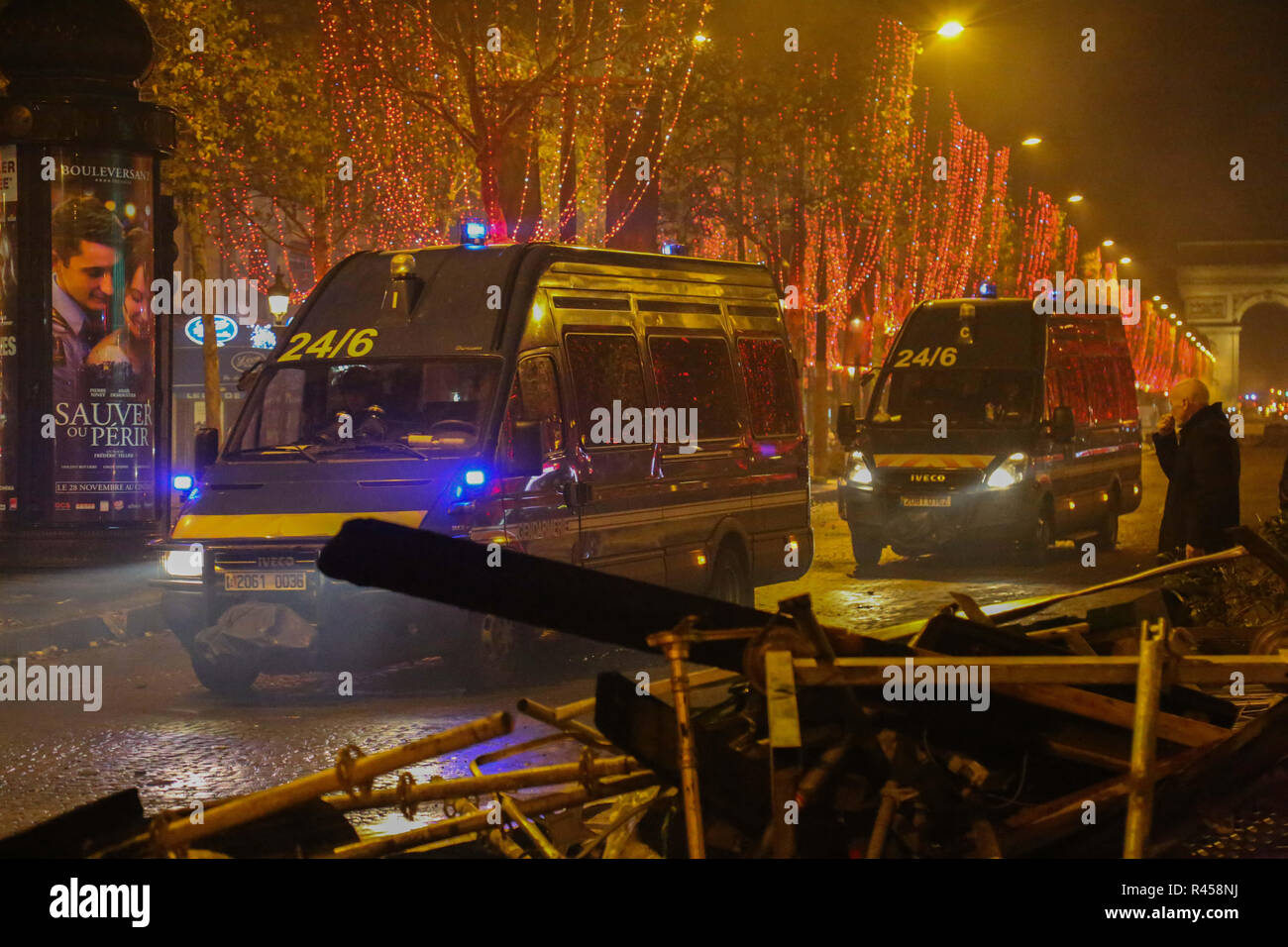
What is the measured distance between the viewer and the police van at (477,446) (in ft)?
32.0

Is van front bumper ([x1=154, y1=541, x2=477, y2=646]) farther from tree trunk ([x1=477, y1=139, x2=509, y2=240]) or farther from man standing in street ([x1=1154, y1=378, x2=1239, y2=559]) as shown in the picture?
tree trunk ([x1=477, y1=139, x2=509, y2=240])

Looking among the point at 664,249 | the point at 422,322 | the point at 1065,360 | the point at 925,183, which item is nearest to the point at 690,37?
the point at 1065,360

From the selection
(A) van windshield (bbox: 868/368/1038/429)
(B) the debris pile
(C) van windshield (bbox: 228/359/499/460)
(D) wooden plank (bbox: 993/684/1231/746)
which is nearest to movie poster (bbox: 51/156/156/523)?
(C) van windshield (bbox: 228/359/499/460)

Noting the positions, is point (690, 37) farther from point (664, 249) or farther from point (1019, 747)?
point (1019, 747)

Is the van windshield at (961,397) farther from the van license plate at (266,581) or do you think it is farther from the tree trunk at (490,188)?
the van license plate at (266,581)

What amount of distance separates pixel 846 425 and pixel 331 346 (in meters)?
7.89

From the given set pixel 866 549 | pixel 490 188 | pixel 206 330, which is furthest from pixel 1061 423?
pixel 206 330

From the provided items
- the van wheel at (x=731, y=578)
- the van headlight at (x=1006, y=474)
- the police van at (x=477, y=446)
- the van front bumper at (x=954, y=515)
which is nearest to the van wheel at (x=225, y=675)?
the police van at (x=477, y=446)

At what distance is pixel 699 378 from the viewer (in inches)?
497

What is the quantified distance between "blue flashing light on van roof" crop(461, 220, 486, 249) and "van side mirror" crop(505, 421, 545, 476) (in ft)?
5.89

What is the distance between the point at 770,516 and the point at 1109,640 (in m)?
8.31

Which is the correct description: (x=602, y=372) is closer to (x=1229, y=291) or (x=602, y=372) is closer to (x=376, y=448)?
(x=376, y=448)

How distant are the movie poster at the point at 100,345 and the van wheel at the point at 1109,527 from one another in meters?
11.3
